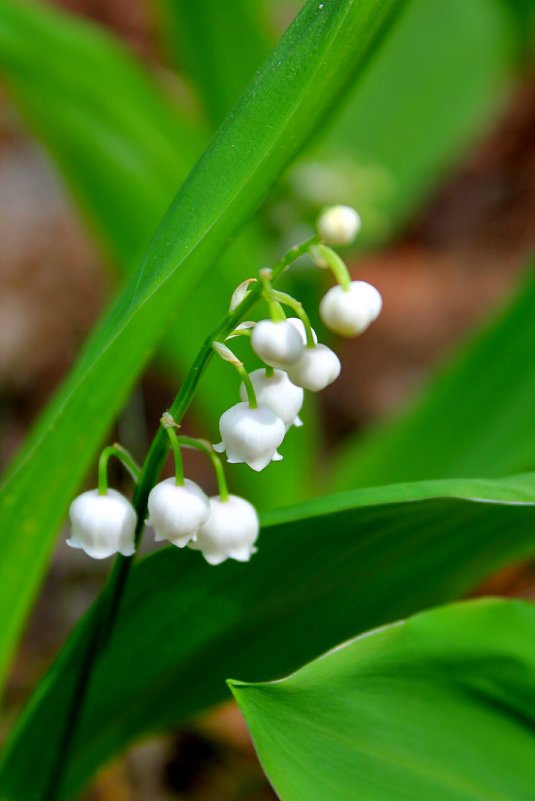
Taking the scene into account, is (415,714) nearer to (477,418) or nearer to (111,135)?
(477,418)

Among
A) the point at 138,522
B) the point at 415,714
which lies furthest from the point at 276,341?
the point at 415,714

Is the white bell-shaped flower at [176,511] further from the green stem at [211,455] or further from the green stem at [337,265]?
the green stem at [337,265]

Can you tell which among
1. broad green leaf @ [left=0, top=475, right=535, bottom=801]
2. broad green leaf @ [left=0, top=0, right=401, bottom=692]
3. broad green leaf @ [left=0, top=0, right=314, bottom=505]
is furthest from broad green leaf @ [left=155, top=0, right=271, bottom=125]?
broad green leaf @ [left=0, top=475, right=535, bottom=801]

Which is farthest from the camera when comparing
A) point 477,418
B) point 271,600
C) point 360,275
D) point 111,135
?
point 360,275

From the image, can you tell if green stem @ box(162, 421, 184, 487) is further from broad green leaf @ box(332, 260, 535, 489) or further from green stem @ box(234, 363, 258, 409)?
broad green leaf @ box(332, 260, 535, 489)

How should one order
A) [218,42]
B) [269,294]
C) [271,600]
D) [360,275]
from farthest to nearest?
[360,275], [218,42], [271,600], [269,294]

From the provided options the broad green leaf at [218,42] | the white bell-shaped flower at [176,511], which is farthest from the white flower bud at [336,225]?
the broad green leaf at [218,42]
